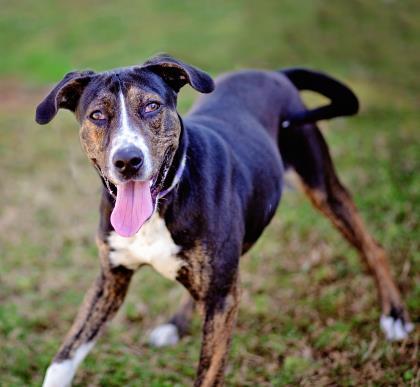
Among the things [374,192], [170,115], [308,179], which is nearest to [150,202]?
[170,115]

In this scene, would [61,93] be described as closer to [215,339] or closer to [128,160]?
[128,160]

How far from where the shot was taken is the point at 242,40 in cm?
1224

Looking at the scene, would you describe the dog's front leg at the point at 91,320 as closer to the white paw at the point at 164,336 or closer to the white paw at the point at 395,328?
the white paw at the point at 164,336

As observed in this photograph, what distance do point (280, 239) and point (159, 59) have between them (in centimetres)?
297

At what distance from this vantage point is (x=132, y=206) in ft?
10.0

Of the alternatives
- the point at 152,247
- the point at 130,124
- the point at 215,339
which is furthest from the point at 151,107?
the point at 215,339

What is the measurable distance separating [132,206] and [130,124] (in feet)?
1.31

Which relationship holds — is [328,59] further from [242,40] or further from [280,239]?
[280,239]

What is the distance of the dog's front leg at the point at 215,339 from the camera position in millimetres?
3379

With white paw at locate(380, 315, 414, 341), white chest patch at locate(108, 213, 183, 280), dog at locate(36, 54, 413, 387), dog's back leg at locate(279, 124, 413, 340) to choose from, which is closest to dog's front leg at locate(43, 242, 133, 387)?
dog at locate(36, 54, 413, 387)

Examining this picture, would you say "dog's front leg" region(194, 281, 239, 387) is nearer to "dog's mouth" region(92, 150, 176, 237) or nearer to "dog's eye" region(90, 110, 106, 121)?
"dog's mouth" region(92, 150, 176, 237)

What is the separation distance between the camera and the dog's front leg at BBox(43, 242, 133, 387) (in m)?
3.53

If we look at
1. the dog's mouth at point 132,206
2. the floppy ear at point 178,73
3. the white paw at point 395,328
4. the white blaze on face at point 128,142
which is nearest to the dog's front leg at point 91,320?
the dog's mouth at point 132,206

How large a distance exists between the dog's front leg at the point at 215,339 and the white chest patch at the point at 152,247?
274 mm
